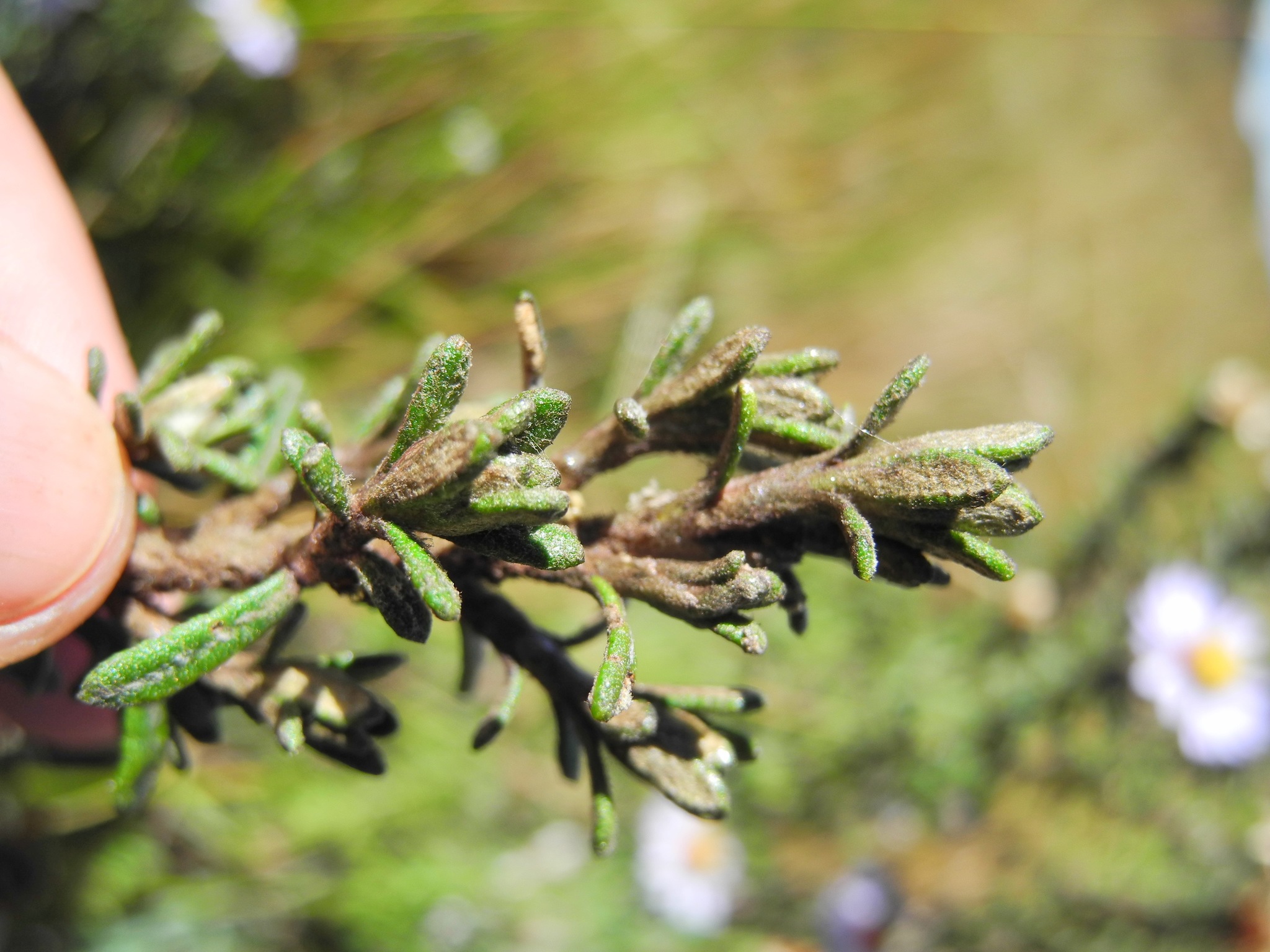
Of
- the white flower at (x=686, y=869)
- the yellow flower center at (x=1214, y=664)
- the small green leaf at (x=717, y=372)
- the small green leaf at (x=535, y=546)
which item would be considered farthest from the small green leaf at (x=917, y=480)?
the yellow flower center at (x=1214, y=664)

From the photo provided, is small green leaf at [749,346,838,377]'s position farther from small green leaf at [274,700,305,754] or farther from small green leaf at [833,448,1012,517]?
small green leaf at [274,700,305,754]

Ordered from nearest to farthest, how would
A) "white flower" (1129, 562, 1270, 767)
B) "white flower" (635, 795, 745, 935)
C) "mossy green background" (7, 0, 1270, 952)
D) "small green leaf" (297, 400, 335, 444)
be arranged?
"small green leaf" (297, 400, 335, 444) < "mossy green background" (7, 0, 1270, 952) < "white flower" (1129, 562, 1270, 767) < "white flower" (635, 795, 745, 935)

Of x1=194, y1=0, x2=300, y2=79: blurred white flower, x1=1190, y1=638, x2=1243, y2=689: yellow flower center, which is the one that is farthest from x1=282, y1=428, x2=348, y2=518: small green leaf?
x1=1190, y1=638, x2=1243, y2=689: yellow flower center

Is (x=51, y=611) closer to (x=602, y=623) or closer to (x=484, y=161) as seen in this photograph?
(x=602, y=623)

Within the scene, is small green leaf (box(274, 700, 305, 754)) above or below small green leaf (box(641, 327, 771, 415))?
below

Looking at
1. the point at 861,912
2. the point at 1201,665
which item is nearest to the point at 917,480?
the point at 861,912

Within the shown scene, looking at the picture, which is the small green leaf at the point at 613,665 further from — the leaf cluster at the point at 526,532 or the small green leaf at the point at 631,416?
the small green leaf at the point at 631,416

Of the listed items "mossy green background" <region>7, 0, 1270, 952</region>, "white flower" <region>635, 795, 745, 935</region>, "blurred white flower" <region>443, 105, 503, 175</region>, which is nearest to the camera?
"mossy green background" <region>7, 0, 1270, 952</region>

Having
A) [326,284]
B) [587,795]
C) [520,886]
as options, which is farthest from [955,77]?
[520,886]
